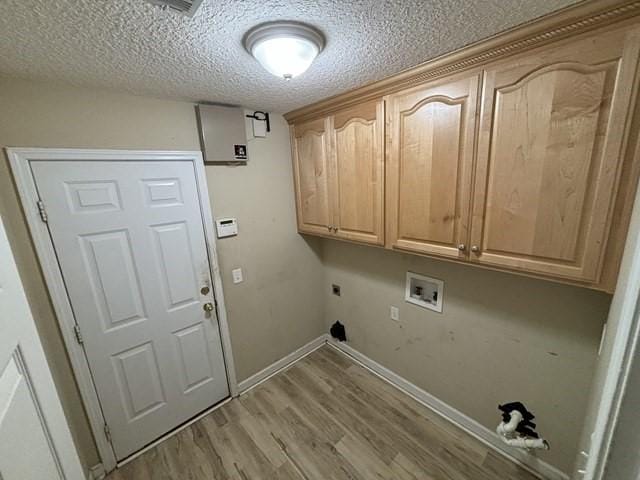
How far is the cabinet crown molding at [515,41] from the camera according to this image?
847 millimetres

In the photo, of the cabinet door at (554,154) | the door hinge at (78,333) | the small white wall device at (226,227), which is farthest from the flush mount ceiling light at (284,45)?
the door hinge at (78,333)

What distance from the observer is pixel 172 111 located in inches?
64.4

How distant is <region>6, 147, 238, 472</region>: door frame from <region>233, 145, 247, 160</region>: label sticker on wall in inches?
9.8

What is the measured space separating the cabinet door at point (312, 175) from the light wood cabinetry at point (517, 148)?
0.27m

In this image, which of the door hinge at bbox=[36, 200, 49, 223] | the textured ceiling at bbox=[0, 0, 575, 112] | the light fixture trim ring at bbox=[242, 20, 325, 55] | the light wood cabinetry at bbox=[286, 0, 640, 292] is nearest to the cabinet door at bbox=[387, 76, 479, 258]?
the light wood cabinetry at bbox=[286, 0, 640, 292]

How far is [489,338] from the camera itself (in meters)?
1.60

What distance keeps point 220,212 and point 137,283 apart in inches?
27.1

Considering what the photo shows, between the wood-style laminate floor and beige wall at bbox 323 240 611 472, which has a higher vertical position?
beige wall at bbox 323 240 611 472

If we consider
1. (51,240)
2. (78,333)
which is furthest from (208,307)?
(51,240)

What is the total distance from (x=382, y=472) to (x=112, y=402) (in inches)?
66.9

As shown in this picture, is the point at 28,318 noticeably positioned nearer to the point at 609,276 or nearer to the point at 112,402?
the point at 112,402

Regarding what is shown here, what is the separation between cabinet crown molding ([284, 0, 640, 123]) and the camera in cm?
85

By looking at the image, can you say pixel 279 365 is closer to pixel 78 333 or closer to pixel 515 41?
pixel 78 333

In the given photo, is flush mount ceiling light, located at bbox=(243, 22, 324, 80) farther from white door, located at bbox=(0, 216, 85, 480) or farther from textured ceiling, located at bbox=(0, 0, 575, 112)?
white door, located at bbox=(0, 216, 85, 480)
